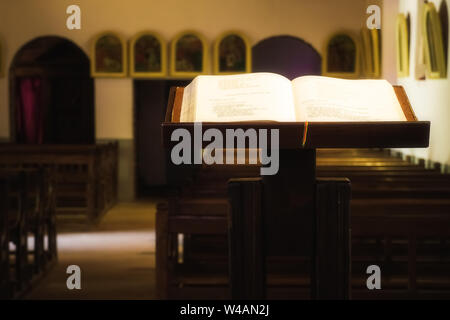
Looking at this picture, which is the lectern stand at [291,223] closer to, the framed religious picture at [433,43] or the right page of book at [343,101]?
the right page of book at [343,101]

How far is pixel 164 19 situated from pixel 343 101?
10927mm

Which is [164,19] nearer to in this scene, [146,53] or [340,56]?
[146,53]

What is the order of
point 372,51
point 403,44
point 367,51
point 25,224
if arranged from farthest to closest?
point 367,51 → point 372,51 → point 403,44 → point 25,224

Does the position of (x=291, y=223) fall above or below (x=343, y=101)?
below

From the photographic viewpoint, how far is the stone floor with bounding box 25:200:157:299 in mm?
6023

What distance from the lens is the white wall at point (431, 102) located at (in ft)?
24.2

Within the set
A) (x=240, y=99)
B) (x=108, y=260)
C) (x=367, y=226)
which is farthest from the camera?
(x=108, y=260)

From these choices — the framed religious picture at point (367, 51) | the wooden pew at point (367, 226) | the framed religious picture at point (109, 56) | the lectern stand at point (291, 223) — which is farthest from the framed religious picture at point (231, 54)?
the lectern stand at point (291, 223)

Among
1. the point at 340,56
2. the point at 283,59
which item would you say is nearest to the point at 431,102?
the point at 340,56

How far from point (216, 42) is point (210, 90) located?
10609 mm

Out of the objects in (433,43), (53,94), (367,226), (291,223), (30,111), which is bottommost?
(367,226)

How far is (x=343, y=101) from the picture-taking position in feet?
7.72

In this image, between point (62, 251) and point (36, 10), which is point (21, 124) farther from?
point (62, 251)

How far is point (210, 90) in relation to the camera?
2385 millimetres
